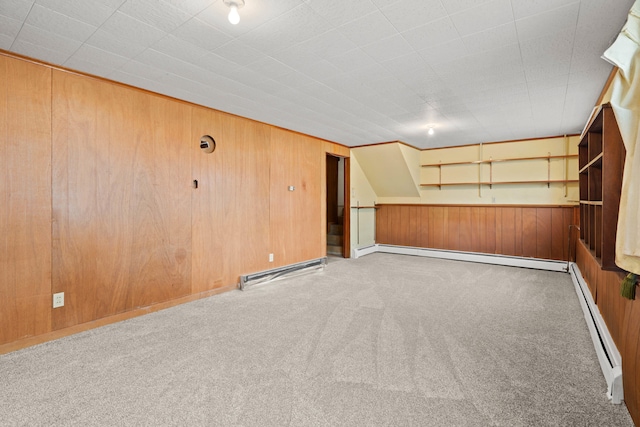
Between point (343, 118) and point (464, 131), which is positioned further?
point (464, 131)

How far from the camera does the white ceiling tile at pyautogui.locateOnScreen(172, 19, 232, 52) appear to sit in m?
1.99

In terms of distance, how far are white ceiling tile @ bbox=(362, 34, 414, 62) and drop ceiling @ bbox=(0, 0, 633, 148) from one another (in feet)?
0.03

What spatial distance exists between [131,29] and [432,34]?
201cm

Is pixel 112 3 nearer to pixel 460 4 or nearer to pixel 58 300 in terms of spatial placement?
pixel 460 4

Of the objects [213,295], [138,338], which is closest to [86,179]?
[138,338]

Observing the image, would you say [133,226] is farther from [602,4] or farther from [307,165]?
[602,4]

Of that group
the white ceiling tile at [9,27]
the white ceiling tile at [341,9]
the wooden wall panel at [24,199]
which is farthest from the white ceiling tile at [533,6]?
the wooden wall panel at [24,199]

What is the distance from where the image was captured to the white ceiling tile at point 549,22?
1.83 metres

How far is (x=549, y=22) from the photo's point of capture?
1.96 meters

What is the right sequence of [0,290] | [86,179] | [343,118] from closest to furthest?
[0,290]
[86,179]
[343,118]

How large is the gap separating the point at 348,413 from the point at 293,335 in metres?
1.04

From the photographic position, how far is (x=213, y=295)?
12.4ft

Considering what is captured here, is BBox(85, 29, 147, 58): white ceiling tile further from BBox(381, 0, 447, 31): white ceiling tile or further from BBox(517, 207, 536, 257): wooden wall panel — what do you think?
BBox(517, 207, 536, 257): wooden wall panel

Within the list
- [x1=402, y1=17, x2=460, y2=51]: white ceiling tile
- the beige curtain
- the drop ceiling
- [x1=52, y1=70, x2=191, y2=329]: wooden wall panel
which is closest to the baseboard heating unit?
the beige curtain
